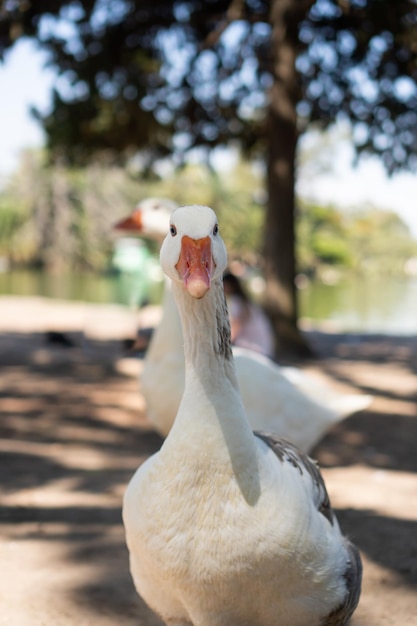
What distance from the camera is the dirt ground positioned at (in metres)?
2.98

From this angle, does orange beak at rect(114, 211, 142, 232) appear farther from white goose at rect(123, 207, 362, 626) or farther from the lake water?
the lake water

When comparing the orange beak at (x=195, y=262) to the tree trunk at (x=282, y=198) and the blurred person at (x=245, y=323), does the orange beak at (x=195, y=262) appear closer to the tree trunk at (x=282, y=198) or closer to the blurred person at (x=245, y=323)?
the blurred person at (x=245, y=323)

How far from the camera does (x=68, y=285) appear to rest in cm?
3225

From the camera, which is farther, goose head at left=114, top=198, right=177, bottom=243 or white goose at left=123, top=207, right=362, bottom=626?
goose head at left=114, top=198, right=177, bottom=243

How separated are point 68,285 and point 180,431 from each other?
30.8 meters

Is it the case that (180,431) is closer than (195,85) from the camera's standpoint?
Yes

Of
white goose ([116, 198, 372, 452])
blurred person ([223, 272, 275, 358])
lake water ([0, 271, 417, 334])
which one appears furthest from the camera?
lake water ([0, 271, 417, 334])

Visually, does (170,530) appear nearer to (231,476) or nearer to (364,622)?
(231,476)

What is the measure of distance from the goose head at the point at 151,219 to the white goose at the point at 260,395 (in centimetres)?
93

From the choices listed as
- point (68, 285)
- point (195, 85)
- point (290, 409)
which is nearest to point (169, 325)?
point (290, 409)

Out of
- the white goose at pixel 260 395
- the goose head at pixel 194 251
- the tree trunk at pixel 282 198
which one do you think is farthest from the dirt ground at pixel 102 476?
the goose head at pixel 194 251

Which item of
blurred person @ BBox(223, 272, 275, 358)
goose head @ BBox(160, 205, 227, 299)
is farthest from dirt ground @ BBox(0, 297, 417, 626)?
goose head @ BBox(160, 205, 227, 299)

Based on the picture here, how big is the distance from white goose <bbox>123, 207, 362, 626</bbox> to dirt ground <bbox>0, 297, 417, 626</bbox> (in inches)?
31.1

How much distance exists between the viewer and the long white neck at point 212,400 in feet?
6.81
